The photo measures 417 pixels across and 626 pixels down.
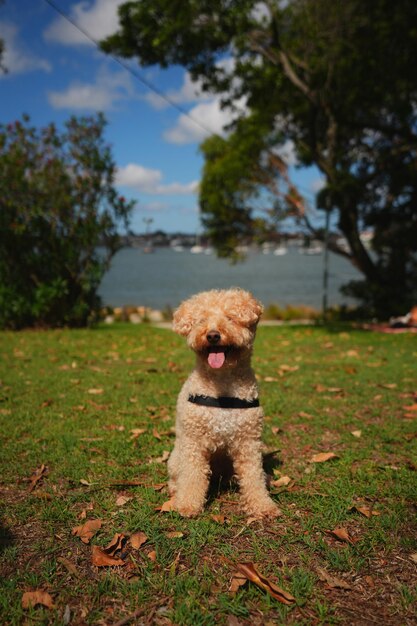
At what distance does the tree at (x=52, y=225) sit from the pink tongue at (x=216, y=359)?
9.18m

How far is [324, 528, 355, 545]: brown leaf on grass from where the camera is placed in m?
2.78

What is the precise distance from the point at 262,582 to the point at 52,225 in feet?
34.6

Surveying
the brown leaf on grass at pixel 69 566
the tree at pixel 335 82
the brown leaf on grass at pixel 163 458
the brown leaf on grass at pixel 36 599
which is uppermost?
the tree at pixel 335 82

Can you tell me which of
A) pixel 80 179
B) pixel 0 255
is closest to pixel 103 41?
pixel 80 179

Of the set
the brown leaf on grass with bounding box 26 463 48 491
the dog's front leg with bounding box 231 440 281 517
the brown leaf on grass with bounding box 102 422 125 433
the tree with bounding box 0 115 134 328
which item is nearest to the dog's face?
the dog's front leg with bounding box 231 440 281 517

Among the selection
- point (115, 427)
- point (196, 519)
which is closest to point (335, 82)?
point (115, 427)

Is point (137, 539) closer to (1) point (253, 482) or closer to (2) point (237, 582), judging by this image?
(2) point (237, 582)

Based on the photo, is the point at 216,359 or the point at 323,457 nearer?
the point at 216,359

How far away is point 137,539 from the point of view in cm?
277

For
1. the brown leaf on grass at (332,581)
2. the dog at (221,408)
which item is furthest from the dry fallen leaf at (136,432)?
the brown leaf on grass at (332,581)

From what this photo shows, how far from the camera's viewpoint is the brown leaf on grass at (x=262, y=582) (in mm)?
2273

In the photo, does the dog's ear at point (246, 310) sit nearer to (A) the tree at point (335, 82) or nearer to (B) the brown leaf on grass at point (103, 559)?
(B) the brown leaf on grass at point (103, 559)

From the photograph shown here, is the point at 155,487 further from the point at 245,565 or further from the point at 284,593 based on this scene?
the point at 284,593

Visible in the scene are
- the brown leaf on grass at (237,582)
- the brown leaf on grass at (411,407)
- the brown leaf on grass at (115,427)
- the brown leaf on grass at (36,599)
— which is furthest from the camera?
the brown leaf on grass at (411,407)
